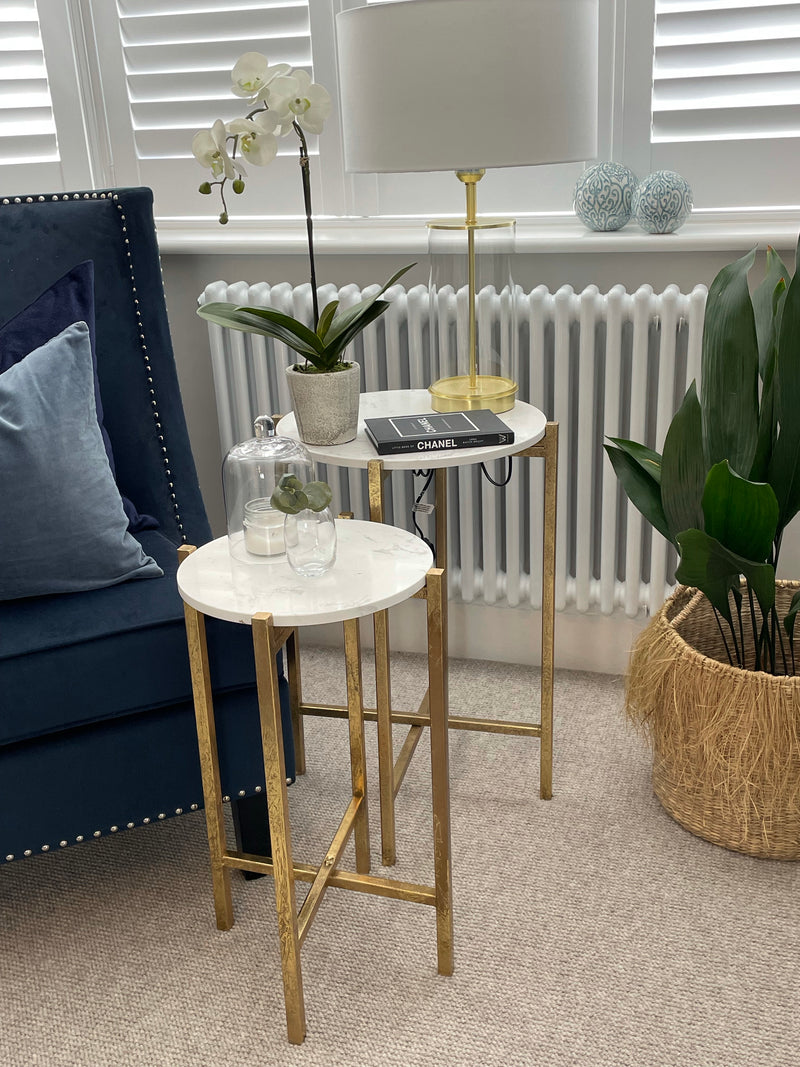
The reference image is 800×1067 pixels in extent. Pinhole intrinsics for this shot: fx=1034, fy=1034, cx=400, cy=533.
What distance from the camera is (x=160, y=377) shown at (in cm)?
178

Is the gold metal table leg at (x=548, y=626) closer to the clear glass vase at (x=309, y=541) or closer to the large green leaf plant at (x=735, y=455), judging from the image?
the large green leaf plant at (x=735, y=455)

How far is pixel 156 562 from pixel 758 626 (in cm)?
100

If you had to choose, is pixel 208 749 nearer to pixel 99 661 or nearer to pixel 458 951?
pixel 99 661

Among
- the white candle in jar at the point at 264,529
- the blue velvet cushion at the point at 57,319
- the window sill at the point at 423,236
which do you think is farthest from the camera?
the window sill at the point at 423,236

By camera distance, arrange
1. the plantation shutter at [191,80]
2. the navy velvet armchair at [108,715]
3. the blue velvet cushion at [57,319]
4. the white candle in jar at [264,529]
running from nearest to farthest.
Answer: the white candle in jar at [264,529] → the navy velvet armchair at [108,715] → the blue velvet cushion at [57,319] → the plantation shutter at [191,80]

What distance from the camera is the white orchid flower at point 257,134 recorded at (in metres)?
1.32

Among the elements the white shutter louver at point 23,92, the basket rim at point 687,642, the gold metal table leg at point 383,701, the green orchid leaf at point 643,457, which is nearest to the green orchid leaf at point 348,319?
the gold metal table leg at point 383,701

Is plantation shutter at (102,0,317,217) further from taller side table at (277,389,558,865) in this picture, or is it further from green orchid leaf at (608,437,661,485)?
green orchid leaf at (608,437,661,485)

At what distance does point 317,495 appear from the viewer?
1.20m

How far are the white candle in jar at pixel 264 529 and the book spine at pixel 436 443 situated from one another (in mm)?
222

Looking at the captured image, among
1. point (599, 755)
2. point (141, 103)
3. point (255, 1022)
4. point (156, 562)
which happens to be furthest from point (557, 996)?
point (141, 103)

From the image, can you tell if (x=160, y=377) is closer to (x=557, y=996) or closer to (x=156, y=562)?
(x=156, y=562)

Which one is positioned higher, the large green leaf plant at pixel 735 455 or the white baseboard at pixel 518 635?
the large green leaf plant at pixel 735 455

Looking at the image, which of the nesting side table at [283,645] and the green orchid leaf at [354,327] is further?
the green orchid leaf at [354,327]
